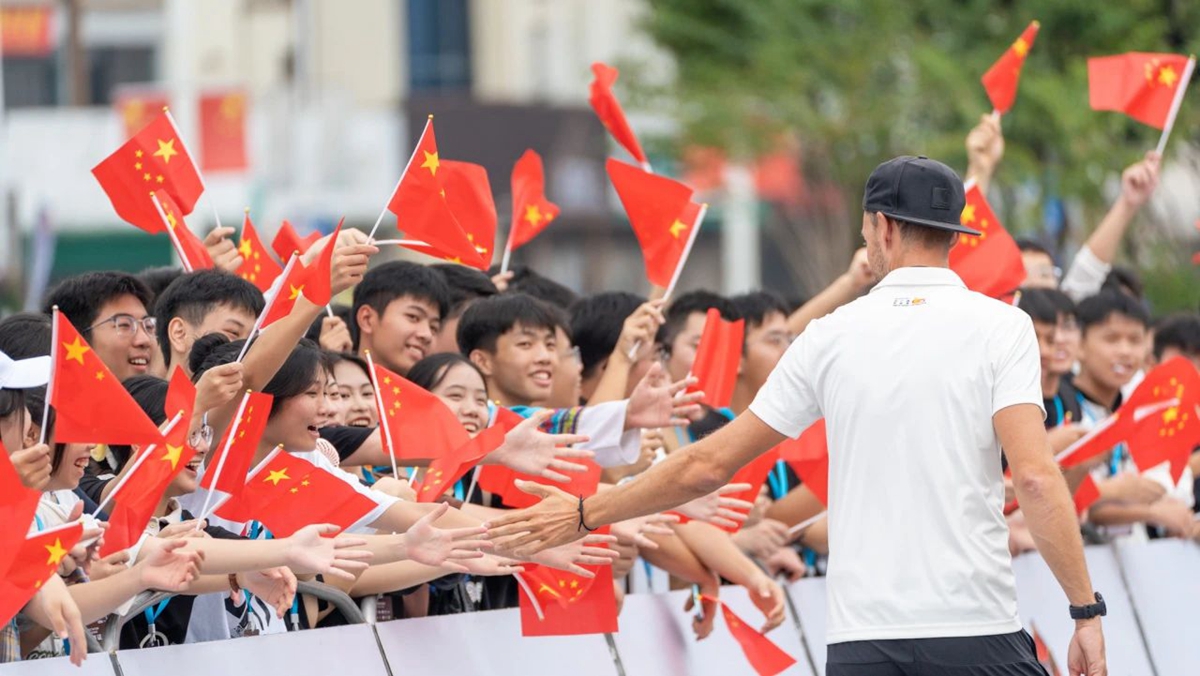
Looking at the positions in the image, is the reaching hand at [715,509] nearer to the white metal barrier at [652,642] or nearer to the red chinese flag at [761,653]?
the white metal barrier at [652,642]

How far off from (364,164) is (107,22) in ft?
31.4

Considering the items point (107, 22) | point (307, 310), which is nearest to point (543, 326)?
point (307, 310)

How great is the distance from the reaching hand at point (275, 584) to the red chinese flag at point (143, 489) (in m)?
0.34

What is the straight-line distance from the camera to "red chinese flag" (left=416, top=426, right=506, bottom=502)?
5.74 m

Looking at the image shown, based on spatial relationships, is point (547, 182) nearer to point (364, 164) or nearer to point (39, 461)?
point (364, 164)

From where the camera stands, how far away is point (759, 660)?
22.7ft

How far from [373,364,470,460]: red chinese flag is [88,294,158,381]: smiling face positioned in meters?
1.11

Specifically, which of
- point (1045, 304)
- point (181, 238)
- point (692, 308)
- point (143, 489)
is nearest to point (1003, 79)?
point (1045, 304)

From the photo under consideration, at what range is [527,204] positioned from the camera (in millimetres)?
8828

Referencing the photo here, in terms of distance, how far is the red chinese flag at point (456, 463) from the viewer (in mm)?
5742

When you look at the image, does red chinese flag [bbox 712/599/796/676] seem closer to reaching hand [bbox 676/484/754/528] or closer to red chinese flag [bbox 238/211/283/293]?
reaching hand [bbox 676/484/754/528]

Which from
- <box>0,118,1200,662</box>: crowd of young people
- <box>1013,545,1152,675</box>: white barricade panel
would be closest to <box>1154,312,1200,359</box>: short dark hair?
<box>0,118,1200,662</box>: crowd of young people

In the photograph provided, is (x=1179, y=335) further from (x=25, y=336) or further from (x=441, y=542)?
(x=25, y=336)

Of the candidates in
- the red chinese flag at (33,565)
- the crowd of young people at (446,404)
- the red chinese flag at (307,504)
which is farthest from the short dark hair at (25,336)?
the red chinese flag at (33,565)
